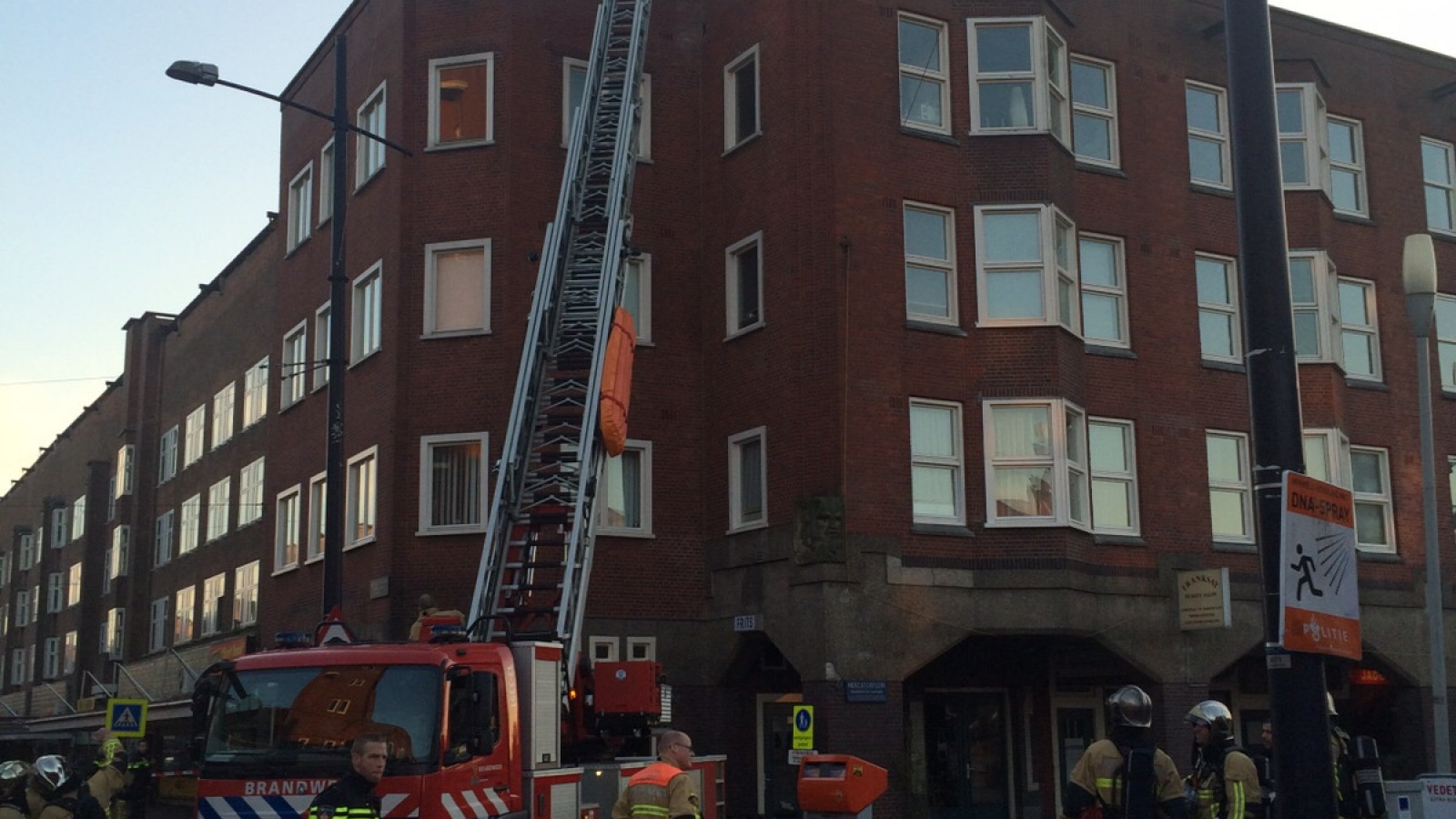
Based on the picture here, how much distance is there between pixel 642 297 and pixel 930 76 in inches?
217

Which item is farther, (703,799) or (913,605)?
(913,605)

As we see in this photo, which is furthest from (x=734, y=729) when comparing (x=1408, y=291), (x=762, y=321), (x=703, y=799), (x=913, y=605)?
(x=1408, y=291)

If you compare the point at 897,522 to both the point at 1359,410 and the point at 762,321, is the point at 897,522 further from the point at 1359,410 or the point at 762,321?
the point at 1359,410

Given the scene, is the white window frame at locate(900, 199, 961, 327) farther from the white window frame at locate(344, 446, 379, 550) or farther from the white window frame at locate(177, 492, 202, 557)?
the white window frame at locate(177, 492, 202, 557)

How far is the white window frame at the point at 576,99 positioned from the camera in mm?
25266

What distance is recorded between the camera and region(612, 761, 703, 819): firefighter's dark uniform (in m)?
9.64

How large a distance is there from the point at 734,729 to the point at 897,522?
4.37 m

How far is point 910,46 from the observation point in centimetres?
2406

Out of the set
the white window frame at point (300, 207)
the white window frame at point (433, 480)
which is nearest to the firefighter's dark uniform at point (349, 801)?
the white window frame at point (433, 480)

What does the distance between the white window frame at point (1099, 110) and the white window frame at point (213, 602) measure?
2258 cm

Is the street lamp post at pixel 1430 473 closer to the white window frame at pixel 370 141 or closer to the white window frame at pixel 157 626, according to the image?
the white window frame at pixel 370 141

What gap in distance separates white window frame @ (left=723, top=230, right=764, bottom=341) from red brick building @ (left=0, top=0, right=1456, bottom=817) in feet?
0.18

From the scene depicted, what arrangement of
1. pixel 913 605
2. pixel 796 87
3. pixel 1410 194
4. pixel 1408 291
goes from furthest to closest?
1. pixel 1410 194
2. pixel 796 87
3. pixel 913 605
4. pixel 1408 291

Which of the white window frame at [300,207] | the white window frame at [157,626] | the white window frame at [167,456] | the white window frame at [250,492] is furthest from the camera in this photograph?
the white window frame at [167,456]
